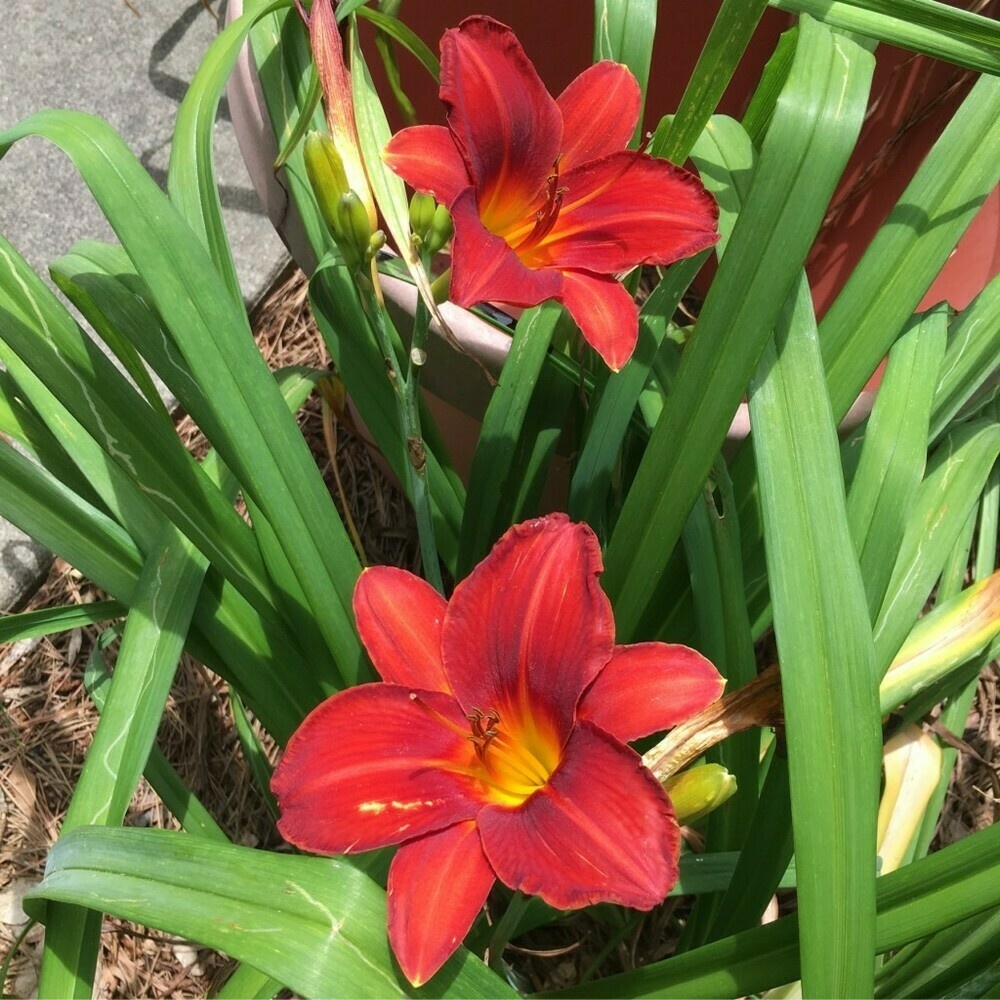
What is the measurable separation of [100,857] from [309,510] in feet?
0.77

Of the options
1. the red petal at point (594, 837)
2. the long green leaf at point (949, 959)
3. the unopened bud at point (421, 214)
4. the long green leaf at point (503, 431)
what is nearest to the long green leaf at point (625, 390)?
the long green leaf at point (503, 431)

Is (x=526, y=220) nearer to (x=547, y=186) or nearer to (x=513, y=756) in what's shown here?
(x=547, y=186)

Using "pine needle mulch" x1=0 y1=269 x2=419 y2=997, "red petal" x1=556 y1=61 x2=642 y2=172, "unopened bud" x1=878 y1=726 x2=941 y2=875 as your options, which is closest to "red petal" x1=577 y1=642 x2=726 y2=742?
"red petal" x1=556 y1=61 x2=642 y2=172

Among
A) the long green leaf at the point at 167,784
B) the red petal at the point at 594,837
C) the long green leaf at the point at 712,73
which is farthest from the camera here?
the long green leaf at the point at 167,784

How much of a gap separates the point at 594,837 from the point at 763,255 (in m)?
0.31

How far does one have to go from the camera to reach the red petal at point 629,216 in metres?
0.55

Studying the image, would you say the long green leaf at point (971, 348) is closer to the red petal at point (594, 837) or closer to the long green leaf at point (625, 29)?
the long green leaf at point (625, 29)

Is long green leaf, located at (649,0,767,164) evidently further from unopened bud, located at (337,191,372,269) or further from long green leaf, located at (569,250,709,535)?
unopened bud, located at (337,191,372,269)

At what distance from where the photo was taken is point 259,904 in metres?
0.47

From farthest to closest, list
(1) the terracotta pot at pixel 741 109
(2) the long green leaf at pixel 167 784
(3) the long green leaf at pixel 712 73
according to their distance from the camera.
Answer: (1) the terracotta pot at pixel 741 109 → (2) the long green leaf at pixel 167 784 → (3) the long green leaf at pixel 712 73

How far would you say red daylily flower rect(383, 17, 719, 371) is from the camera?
523mm

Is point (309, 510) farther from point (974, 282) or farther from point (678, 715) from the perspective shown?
point (974, 282)

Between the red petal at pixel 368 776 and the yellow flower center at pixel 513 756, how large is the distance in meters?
0.02

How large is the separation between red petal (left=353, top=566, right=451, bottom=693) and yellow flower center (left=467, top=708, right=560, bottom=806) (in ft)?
0.12
